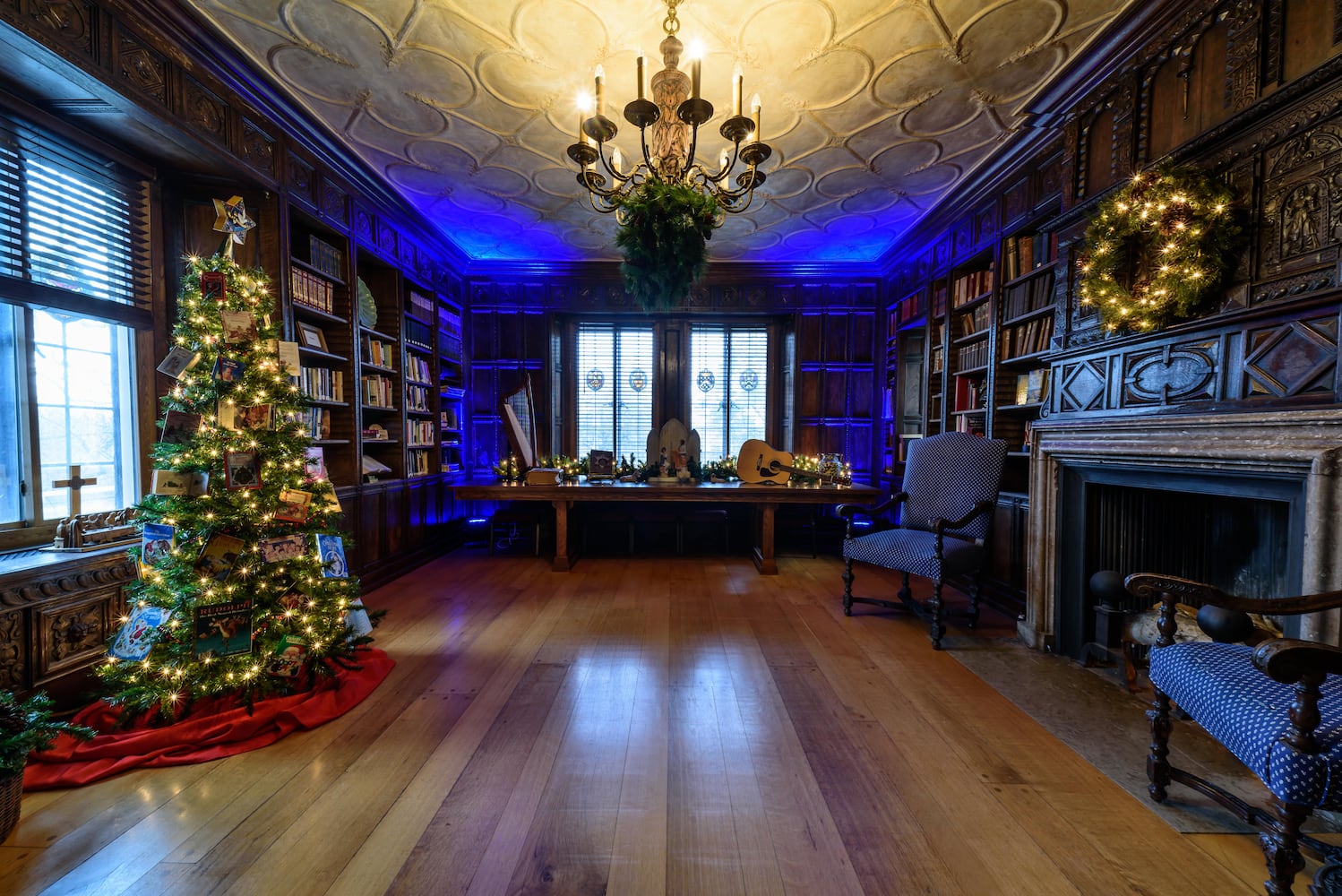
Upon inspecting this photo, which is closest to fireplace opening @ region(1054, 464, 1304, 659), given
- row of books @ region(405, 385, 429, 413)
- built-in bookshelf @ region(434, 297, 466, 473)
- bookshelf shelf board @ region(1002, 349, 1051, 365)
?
bookshelf shelf board @ region(1002, 349, 1051, 365)

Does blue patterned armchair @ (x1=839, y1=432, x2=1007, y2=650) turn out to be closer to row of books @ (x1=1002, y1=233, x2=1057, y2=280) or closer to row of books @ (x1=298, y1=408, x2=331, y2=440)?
row of books @ (x1=1002, y1=233, x2=1057, y2=280)

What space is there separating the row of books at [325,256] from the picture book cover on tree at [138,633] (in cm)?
258

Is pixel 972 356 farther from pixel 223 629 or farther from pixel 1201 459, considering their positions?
pixel 223 629

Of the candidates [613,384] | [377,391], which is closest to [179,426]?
[377,391]

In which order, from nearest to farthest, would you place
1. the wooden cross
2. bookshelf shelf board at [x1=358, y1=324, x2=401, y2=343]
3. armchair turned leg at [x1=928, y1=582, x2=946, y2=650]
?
the wooden cross → armchair turned leg at [x1=928, y1=582, x2=946, y2=650] → bookshelf shelf board at [x1=358, y1=324, x2=401, y2=343]

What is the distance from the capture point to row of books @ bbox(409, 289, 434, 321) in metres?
4.84

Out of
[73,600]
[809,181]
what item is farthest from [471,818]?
[809,181]

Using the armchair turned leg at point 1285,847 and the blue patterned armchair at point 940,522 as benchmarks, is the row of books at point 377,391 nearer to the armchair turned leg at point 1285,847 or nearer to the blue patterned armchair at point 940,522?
the blue patterned armchair at point 940,522

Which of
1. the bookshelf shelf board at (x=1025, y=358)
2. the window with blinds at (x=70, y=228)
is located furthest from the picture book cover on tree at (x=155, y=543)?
the bookshelf shelf board at (x=1025, y=358)

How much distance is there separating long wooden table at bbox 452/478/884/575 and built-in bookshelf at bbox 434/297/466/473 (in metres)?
1.46

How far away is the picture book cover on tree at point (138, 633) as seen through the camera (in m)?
1.94

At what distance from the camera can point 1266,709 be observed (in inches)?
47.1

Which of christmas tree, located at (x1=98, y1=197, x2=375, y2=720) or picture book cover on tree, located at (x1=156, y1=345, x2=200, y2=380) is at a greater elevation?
picture book cover on tree, located at (x1=156, y1=345, x2=200, y2=380)

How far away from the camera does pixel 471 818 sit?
151 centimetres
